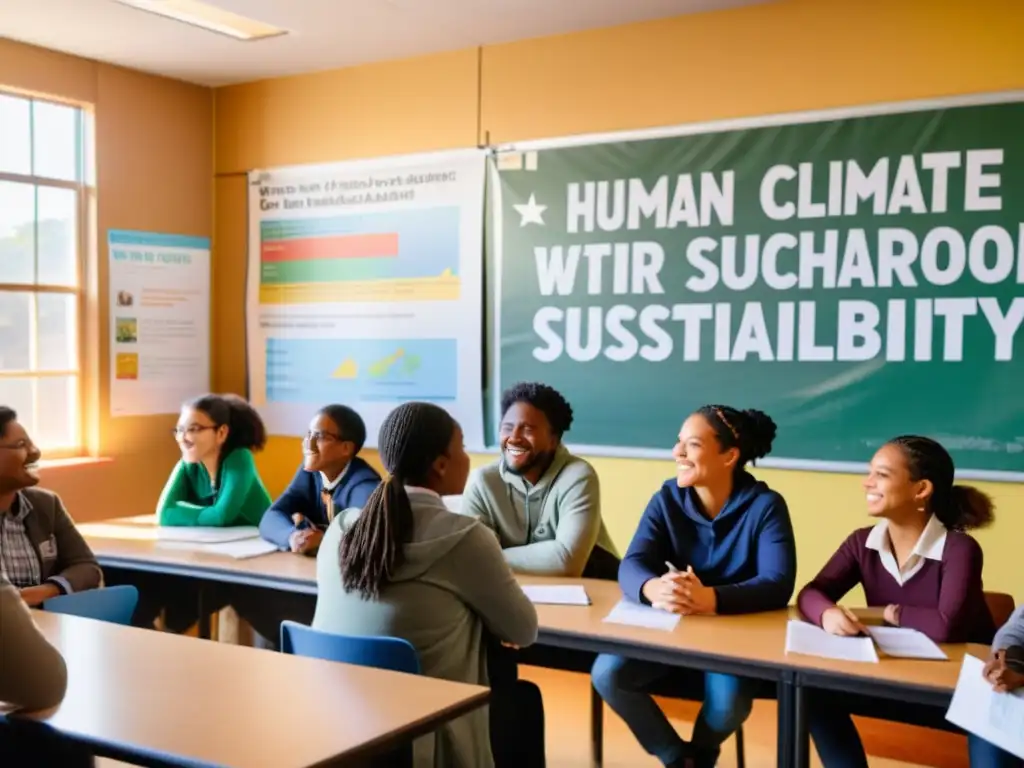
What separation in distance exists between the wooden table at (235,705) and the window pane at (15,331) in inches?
126

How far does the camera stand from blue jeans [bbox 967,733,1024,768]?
7.24ft

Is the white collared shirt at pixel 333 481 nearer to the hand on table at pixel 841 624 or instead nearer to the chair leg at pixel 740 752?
the chair leg at pixel 740 752

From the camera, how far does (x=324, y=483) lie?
147 inches

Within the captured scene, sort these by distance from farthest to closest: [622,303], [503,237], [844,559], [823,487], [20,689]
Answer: [503,237] → [622,303] → [823,487] → [844,559] → [20,689]

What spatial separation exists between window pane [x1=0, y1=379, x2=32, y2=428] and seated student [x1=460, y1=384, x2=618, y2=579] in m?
2.73

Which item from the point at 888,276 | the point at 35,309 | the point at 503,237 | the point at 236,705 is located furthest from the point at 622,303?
the point at 236,705

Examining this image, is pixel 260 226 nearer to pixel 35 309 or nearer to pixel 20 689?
pixel 35 309

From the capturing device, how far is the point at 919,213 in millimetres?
4059

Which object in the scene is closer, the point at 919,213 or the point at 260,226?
the point at 919,213

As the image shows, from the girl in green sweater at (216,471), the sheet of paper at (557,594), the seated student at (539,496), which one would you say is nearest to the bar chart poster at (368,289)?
the girl in green sweater at (216,471)

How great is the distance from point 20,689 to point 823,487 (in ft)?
10.8

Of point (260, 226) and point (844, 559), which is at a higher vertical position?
point (260, 226)

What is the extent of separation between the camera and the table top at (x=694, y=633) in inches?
87.8

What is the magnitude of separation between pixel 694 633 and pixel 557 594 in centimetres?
50
